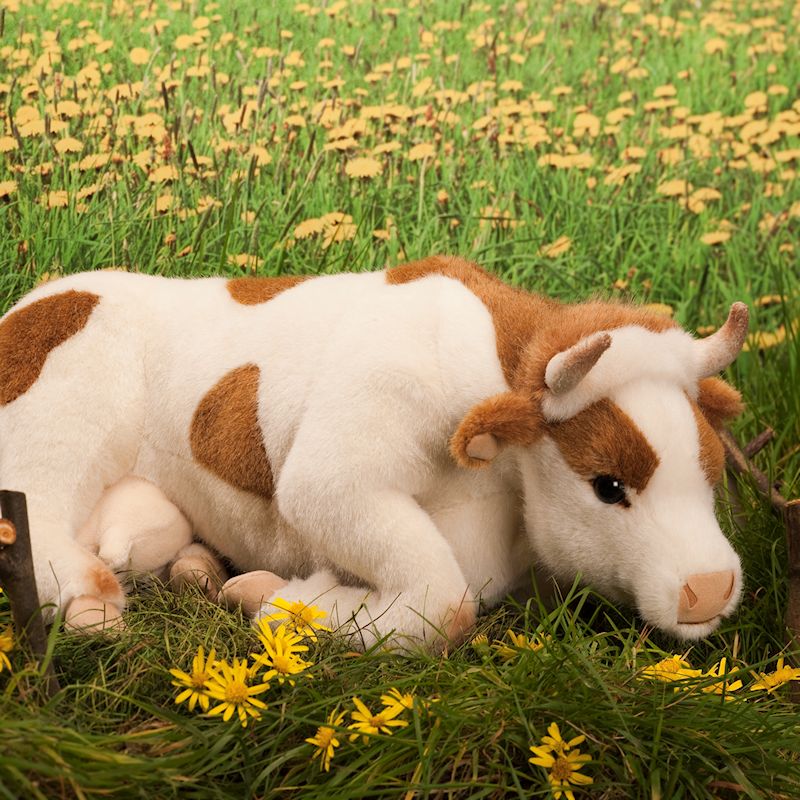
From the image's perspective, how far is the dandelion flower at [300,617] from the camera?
4.56 feet

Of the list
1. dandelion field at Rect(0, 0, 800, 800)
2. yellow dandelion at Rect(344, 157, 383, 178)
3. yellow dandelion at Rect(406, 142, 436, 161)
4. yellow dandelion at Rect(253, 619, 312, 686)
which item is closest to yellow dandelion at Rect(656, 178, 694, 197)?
dandelion field at Rect(0, 0, 800, 800)

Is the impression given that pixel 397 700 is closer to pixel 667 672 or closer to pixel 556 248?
pixel 667 672

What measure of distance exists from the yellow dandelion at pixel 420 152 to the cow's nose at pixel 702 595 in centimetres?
134

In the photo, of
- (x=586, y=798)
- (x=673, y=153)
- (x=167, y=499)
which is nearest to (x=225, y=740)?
(x=586, y=798)

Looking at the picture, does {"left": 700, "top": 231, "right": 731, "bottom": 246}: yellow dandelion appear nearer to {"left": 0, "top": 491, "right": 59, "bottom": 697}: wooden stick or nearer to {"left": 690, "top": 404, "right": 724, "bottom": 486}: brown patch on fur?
{"left": 690, "top": 404, "right": 724, "bottom": 486}: brown patch on fur

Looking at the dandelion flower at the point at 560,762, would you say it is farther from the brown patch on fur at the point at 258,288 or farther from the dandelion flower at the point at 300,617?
the brown patch on fur at the point at 258,288

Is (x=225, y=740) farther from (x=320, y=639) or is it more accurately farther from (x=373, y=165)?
(x=373, y=165)

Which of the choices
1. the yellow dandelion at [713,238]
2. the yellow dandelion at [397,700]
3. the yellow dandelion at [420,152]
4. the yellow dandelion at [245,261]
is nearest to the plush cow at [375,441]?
the yellow dandelion at [397,700]

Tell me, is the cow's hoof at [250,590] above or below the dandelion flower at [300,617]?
below

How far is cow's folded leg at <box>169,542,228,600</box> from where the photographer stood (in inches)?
64.1

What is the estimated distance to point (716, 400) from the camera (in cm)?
156

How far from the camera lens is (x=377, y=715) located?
1.26m

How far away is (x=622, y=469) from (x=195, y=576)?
635 mm

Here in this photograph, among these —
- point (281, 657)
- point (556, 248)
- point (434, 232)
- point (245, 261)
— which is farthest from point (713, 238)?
point (281, 657)
